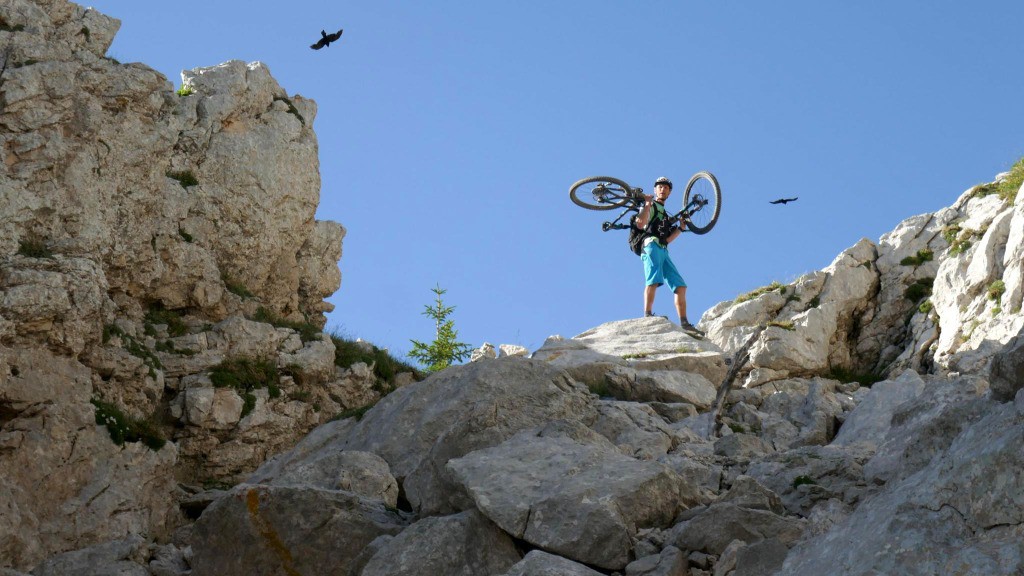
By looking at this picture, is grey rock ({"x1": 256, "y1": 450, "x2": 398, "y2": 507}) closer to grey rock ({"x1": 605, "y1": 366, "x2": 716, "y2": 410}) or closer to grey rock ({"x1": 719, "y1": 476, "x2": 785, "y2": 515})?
grey rock ({"x1": 719, "y1": 476, "x2": 785, "y2": 515})

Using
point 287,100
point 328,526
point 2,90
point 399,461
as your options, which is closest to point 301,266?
point 287,100

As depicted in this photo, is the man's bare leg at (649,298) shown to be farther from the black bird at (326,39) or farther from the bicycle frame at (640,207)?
the black bird at (326,39)

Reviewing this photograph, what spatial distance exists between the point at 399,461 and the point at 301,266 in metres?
14.5

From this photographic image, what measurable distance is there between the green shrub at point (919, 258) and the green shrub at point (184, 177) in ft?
58.9

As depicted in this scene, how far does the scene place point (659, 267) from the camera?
86.3 feet

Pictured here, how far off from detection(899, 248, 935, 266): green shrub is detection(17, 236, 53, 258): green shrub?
67.7 feet

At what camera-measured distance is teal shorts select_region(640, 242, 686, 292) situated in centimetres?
2633

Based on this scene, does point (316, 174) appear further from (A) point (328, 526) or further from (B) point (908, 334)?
(A) point (328, 526)

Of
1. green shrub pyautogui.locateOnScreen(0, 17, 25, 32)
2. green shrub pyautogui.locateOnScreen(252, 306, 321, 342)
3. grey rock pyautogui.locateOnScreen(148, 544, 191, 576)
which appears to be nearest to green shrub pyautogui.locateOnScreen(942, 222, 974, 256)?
green shrub pyautogui.locateOnScreen(252, 306, 321, 342)

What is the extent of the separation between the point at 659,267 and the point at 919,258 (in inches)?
295

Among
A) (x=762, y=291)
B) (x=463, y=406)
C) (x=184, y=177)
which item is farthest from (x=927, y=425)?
(x=762, y=291)

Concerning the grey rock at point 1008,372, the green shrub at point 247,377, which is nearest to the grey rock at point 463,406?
the grey rock at point 1008,372

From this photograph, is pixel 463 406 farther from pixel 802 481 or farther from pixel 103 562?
pixel 802 481

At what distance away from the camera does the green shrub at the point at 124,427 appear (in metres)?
18.0
